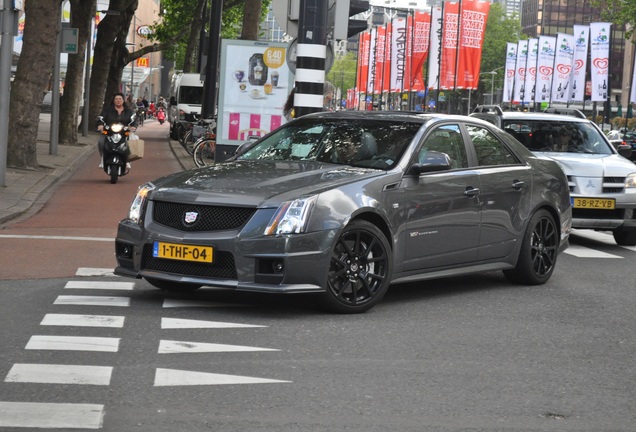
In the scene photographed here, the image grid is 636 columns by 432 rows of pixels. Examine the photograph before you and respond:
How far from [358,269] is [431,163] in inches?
44.5

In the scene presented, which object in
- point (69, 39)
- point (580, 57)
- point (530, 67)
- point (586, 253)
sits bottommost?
point (586, 253)

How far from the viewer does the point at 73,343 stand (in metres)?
7.62

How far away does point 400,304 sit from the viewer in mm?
9898

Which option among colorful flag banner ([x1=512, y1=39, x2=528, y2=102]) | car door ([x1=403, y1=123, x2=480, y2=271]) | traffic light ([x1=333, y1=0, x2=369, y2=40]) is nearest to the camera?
car door ([x1=403, y1=123, x2=480, y2=271])

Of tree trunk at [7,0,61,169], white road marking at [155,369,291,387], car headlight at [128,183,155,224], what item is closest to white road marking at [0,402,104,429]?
white road marking at [155,369,291,387]

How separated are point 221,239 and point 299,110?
8.24m

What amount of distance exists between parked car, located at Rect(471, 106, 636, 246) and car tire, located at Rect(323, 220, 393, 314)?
6686 mm

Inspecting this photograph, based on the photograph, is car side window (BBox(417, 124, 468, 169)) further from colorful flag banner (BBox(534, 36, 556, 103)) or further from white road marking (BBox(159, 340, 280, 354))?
colorful flag banner (BBox(534, 36, 556, 103))

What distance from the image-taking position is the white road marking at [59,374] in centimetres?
652

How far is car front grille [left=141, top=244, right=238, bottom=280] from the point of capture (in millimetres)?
8820

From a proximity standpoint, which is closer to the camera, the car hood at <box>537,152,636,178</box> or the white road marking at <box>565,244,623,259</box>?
the white road marking at <box>565,244,623,259</box>

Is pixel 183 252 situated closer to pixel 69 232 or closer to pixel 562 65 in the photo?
pixel 69 232

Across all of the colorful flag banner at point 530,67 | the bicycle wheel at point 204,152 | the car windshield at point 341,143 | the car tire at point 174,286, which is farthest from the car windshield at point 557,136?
the colorful flag banner at point 530,67

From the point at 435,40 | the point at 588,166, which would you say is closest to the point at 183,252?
the point at 588,166
